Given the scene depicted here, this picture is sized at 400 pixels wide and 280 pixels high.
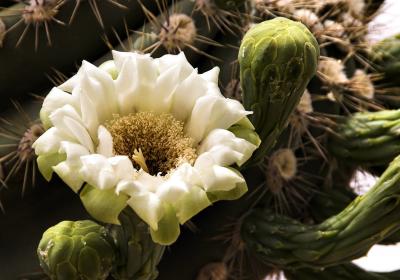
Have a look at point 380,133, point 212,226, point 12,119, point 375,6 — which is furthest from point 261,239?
point 375,6

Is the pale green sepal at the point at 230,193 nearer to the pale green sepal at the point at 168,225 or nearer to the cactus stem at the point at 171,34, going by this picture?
the pale green sepal at the point at 168,225

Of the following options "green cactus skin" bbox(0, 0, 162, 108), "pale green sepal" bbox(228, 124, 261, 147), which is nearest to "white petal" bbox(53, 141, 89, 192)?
"pale green sepal" bbox(228, 124, 261, 147)

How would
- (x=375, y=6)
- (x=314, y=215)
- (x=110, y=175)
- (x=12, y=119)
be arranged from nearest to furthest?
(x=110, y=175) < (x=12, y=119) < (x=314, y=215) < (x=375, y=6)

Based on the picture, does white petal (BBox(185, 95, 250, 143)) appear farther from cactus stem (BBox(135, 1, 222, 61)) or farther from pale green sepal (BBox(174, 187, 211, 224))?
cactus stem (BBox(135, 1, 222, 61))

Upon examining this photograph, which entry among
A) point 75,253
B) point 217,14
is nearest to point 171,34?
point 217,14

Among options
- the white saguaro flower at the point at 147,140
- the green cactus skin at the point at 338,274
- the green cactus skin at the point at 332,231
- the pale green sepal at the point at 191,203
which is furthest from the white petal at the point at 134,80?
the green cactus skin at the point at 338,274

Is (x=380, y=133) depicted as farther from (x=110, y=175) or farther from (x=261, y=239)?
(x=110, y=175)
